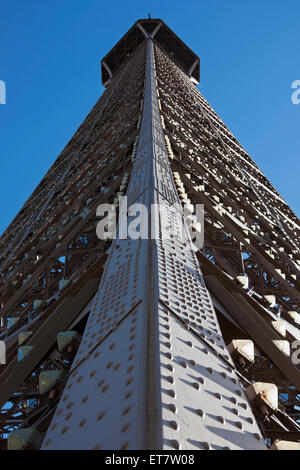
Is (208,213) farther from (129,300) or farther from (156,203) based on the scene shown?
(129,300)

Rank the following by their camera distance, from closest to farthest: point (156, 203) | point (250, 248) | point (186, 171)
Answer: point (156, 203)
point (250, 248)
point (186, 171)

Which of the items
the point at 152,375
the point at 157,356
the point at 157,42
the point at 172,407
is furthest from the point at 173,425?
the point at 157,42

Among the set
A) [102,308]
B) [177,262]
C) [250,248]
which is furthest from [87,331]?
[250,248]

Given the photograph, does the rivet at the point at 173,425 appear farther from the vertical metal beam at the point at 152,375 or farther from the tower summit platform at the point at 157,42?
the tower summit platform at the point at 157,42

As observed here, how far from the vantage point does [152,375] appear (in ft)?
6.31

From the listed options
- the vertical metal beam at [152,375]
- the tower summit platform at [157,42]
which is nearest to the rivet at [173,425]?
the vertical metal beam at [152,375]

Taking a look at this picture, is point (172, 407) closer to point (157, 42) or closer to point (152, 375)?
point (152, 375)

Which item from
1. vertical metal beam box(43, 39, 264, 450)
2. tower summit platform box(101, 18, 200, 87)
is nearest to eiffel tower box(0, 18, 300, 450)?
vertical metal beam box(43, 39, 264, 450)

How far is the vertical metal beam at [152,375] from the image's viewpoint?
1.69 meters

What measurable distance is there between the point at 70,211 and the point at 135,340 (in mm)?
7405

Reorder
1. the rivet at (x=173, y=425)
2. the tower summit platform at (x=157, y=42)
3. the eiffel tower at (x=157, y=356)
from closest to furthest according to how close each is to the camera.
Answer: the rivet at (x=173, y=425)
the eiffel tower at (x=157, y=356)
the tower summit platform at (x=157, y=42)

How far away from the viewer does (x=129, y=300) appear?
8.98 ft

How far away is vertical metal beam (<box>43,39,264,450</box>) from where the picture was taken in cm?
169
